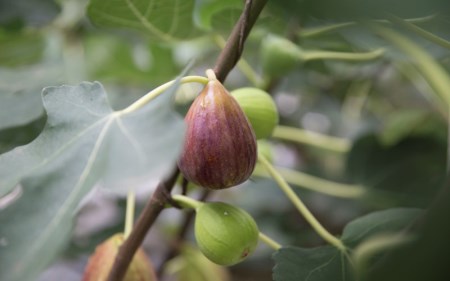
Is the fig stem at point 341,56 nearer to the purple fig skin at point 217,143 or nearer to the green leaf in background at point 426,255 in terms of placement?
the purple fig skin at point 217,143

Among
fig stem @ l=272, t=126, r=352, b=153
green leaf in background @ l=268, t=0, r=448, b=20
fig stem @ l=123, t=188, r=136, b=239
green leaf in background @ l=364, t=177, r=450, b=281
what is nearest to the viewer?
green leaf in background @ l=364, t=177, r=450, b=281

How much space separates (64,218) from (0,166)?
4.4 inches

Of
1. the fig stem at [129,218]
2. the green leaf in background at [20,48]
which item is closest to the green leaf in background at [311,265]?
the fig stem at [129,218]

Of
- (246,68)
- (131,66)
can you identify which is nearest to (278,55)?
(246,68)

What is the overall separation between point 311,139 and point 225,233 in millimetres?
753

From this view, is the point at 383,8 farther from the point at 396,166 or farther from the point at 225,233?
the point at 396,166

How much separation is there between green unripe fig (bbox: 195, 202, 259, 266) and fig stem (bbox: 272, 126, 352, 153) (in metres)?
0.66

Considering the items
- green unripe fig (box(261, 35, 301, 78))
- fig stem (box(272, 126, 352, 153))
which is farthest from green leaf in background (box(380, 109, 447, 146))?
green unripe fig (box(261, 35, 301, 78))

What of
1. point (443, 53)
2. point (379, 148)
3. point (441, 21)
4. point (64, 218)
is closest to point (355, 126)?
point (379, 148)

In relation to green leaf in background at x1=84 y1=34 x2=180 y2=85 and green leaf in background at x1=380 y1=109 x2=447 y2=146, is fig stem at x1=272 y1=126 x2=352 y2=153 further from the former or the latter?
green leaf in background at x1=84 y1=34 x2=180 y2=85

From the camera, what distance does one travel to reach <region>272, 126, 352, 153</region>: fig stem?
127 cm

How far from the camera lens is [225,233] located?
0.58 metres

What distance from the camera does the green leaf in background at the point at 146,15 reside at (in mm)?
767

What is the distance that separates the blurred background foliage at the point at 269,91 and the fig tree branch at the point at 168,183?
0.06 meters
